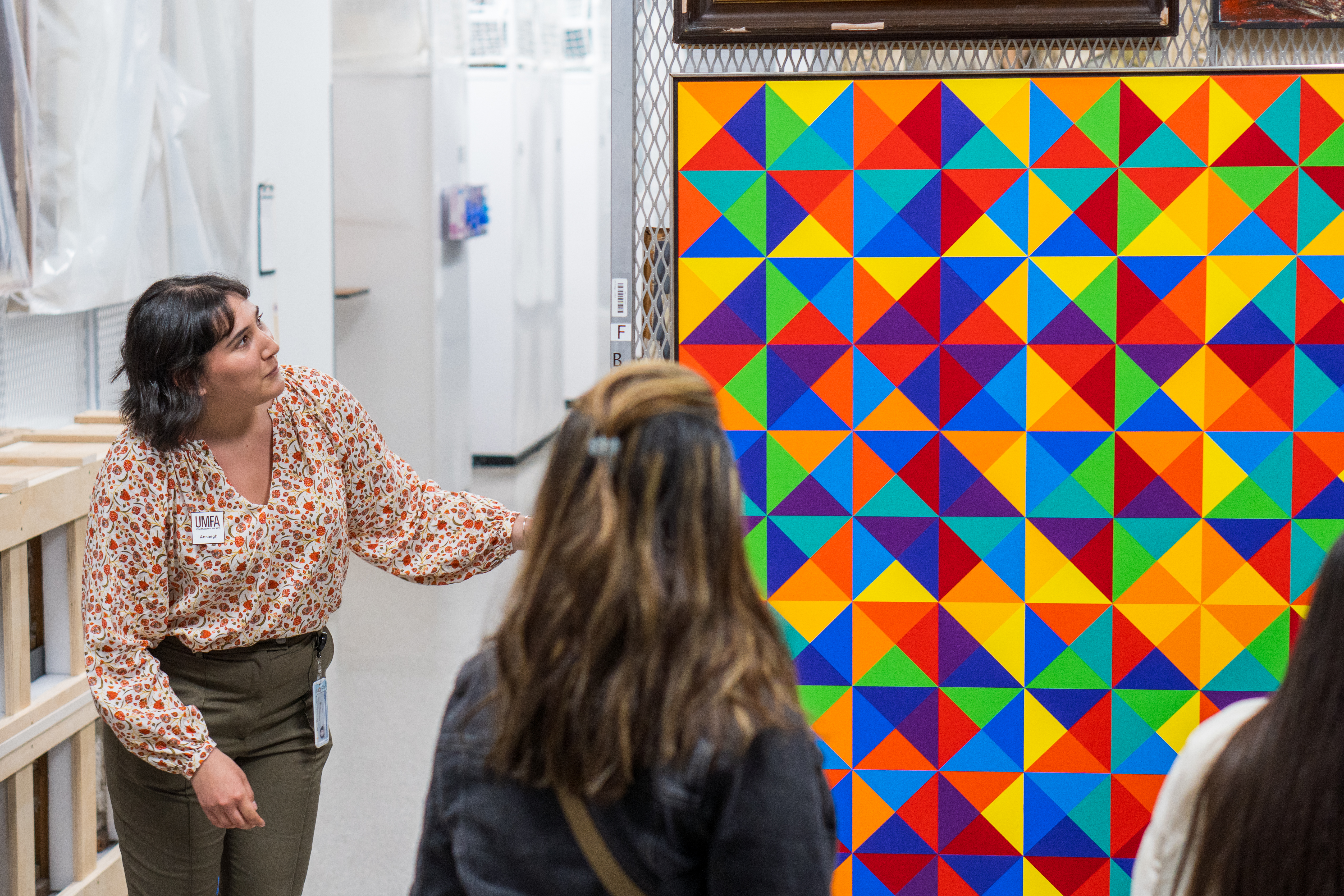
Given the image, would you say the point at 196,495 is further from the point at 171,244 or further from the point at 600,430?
the point at 171,244

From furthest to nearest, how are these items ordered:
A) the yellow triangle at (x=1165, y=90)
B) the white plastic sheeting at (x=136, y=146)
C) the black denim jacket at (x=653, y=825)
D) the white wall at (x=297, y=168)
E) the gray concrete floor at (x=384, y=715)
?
the white wall at (x=297, y=168), the gray concrete floor at (x=384, y=715), the white plastic sheeting at (x=136, y=146), the yellow triangle at (x=1165, y=90), the black denim jacket at (x=653, y=825)

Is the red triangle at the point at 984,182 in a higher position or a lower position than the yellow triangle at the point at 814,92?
lower

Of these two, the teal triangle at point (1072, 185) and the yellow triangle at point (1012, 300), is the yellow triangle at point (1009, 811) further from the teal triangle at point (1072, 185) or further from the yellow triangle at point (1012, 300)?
the teal triangle at point (1072, 185)

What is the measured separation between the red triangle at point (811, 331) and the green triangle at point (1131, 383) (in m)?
0.48

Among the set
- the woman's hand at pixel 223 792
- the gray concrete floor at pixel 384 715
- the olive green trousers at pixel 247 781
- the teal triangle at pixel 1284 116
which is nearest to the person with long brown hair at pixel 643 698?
the gray concrete floor at pixel 384 715

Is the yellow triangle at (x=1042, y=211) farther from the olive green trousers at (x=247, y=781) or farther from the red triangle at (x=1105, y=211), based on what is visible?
the olive green trousers at (x=247, y=781)

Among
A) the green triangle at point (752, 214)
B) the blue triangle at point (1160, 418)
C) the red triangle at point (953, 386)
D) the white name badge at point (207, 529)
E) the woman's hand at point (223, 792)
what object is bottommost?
the woman's hand at point (223, 792)

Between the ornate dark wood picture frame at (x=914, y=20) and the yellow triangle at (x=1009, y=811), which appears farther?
the yellow triangle at (x=1009, y=811)

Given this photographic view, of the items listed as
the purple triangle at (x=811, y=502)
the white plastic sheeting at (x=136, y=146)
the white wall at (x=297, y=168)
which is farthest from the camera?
the white wall at (x=297, y=168)

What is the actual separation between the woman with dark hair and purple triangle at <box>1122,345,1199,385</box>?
3.69 ft

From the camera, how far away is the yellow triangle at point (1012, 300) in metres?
2.26

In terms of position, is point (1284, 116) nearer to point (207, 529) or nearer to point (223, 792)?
point (207, 529)

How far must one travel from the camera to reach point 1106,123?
2221mm

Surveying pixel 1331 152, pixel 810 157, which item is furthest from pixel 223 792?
pixel 1331 152
